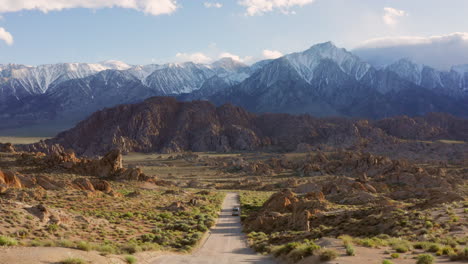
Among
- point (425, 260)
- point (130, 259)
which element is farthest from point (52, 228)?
point (425, 260)

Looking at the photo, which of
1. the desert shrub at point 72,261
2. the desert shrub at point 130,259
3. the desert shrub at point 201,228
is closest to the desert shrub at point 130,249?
the desert shrub at point 130,259

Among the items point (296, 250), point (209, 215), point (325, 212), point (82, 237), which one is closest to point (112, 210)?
point (209, 215)

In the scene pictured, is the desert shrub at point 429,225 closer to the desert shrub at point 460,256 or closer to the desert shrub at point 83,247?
the desert shrub at point 460,256

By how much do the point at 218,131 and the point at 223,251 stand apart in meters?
146

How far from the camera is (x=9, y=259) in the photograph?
13.9 meters

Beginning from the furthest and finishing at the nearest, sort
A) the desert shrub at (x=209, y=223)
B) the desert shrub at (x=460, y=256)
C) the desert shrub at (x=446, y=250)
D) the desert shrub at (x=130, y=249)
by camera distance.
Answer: the desert shrub at (x=209, y=223) → the desert shrub at (x=130, y=249) → the desert shrub at (x=446, y=250) → the desert shrub at (x=460, y=256)

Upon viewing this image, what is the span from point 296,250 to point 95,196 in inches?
1005

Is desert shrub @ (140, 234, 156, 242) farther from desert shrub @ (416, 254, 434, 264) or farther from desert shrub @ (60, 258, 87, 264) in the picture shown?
desert shrub @ (416, 254, 434, 264)

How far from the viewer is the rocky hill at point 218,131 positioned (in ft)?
511

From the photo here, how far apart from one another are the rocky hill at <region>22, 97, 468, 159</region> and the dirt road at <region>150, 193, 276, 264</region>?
115 metres

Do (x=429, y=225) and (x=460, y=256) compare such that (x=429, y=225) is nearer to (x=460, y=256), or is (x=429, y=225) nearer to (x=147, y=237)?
(x=460, y=256)

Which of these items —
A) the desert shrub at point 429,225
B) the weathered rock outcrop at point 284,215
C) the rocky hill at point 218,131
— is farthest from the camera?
the rocky hill at point 218,131

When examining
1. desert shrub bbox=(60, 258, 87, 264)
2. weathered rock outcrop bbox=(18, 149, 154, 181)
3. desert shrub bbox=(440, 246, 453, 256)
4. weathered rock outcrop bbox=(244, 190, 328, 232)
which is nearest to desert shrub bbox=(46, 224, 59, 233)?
desert shrub bbox=(60, 258, 87, 264)

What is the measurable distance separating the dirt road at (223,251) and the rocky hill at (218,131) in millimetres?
114714
